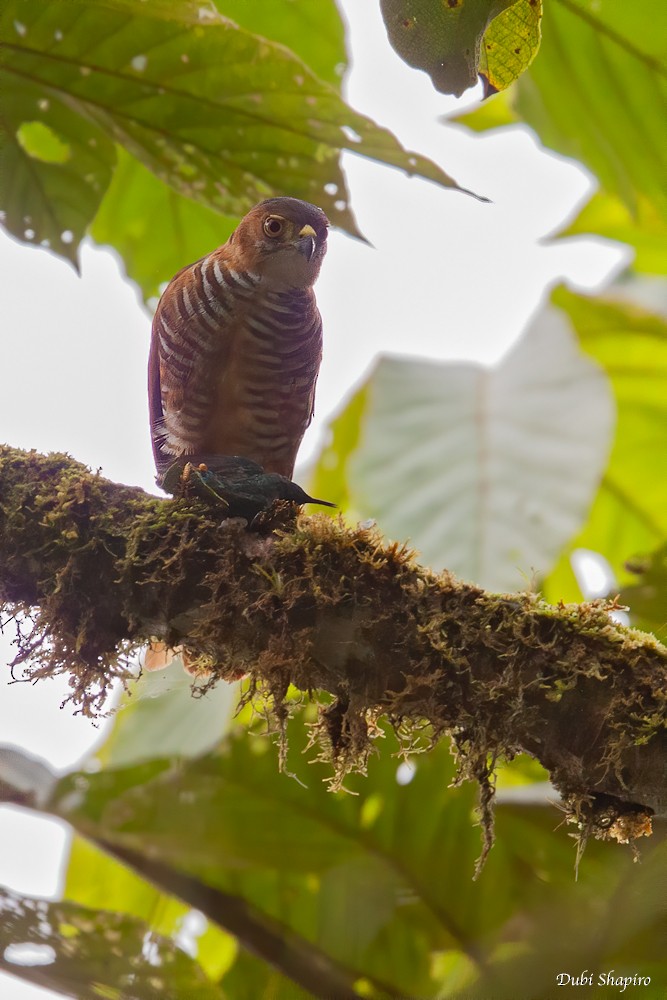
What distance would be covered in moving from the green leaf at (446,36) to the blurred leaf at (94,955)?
184 centimetres

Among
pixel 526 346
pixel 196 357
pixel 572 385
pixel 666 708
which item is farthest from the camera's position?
pixel 526 346

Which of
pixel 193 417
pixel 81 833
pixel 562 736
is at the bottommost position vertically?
pixel 81 833

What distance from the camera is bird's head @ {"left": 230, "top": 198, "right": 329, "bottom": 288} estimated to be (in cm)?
221

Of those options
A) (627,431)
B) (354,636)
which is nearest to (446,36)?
(354,636)

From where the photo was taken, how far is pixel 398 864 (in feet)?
7.83

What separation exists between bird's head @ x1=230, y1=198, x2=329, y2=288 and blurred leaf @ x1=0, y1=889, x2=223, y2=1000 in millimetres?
1642

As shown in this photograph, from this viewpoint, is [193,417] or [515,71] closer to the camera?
[515,71]

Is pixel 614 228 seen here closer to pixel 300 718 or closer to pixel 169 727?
pixel 300 718

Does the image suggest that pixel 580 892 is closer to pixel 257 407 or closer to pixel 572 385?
pixel 257 407

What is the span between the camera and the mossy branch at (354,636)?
4.62 ft

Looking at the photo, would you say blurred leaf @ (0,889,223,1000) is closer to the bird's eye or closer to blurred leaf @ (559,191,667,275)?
the bird's eye

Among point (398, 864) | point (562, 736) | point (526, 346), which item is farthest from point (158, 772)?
point (526, 346)

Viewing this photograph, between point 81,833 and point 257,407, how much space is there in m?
1.21
